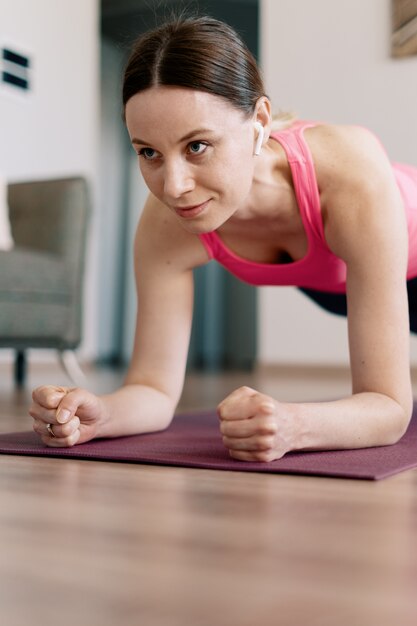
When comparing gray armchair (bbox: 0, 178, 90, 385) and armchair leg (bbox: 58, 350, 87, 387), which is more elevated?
gray armchair (bbox: 0, 178, 90, 385)

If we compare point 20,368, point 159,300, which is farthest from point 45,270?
point 159,300

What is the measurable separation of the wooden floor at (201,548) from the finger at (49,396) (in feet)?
0.29

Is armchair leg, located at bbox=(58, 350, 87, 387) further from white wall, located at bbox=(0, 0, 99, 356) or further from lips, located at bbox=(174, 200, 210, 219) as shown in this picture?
lips, located at bbox=(174, 200, 210, 219)

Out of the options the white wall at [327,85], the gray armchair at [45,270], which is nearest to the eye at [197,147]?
the gray armchair at [45,270]

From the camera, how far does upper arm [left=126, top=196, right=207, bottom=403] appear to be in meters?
1.51

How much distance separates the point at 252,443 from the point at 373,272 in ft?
1.08

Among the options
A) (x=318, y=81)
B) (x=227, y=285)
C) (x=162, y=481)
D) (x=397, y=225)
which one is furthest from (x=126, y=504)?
(x=227, y=285)

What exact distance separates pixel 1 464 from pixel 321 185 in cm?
63

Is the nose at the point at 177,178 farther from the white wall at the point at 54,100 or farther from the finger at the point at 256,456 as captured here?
the white wall at the point at 54,100

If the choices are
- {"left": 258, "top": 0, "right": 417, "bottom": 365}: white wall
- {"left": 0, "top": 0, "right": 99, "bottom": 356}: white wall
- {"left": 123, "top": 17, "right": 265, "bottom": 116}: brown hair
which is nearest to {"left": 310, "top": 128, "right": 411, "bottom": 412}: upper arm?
{"left": 123, "top": 17, "right": 265, "bottom": 116}: brown hair

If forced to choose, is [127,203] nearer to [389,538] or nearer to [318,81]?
[318,81]

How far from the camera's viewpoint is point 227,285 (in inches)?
270

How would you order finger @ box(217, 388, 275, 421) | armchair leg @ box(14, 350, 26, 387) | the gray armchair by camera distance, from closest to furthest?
finger @ box(217, 388, 275, 421), the gray armchair, armchair leg @ box(14, 350, 26, 387)

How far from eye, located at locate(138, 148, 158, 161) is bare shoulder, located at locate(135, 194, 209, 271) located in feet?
1.10
